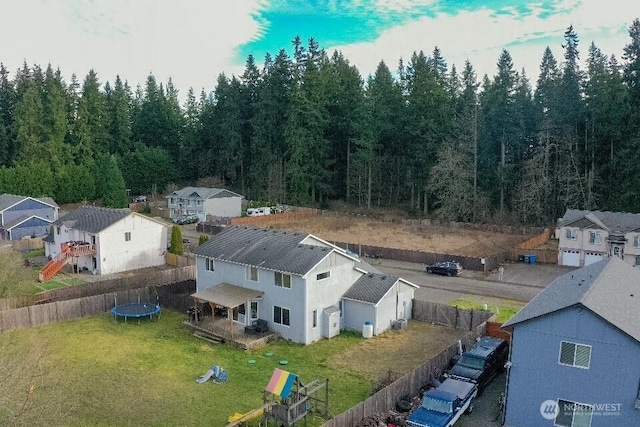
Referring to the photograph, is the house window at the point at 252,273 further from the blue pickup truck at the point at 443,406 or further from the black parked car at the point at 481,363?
the blue pickup truck at the point at 443,406

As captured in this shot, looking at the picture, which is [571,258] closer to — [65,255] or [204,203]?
[65,255]

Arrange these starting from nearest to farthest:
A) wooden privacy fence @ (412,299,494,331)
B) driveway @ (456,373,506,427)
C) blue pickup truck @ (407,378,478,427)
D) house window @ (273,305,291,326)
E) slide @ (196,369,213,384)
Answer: blue pickup truck @ (407,378,478,427) → driveway @ (456,373,506,427) → slide @ (196,369,213,384) → house window @ (273,305,291,326) → wooden privacy fence @ (412,299,494,331)

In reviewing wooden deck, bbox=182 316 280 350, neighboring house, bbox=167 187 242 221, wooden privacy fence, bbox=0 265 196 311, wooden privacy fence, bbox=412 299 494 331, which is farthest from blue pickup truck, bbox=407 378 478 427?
neighboring house, bbox=167 187 242 221

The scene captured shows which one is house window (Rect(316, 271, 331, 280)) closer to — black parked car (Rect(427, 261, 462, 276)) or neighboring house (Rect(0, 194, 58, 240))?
black parked car (Rect(427, 261, 462, 276))

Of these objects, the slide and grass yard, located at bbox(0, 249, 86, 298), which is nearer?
the slide

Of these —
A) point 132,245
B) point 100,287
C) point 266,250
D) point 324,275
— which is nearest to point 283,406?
point 324,275

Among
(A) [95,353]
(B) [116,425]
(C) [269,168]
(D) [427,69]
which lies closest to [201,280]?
(A) [95,353]

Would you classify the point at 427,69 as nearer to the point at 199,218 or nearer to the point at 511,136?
the point at 511,136
